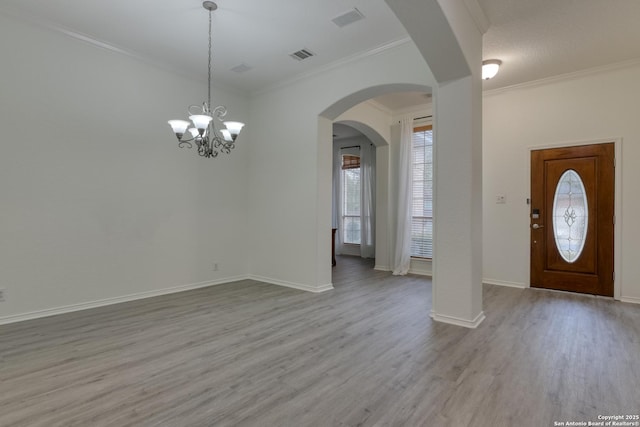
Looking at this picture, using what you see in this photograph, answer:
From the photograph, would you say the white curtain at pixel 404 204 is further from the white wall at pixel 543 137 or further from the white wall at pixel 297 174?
the white wall at pixel 297 174

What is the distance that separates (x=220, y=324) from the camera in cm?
344

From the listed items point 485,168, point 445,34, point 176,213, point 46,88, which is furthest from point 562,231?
point 46,88

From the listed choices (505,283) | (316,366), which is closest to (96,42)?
(316,366)

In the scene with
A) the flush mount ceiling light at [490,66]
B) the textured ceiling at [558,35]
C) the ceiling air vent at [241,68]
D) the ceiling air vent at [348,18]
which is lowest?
the flush mount ceiling light at [490,66]

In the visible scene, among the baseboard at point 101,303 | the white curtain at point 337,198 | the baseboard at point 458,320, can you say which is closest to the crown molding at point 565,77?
the baseboard at point 458,320

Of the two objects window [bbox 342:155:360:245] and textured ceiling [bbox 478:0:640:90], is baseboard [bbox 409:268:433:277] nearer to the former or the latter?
window [bbox 342:155:360:245]

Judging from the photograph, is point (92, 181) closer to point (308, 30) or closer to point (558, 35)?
point (308, 30)

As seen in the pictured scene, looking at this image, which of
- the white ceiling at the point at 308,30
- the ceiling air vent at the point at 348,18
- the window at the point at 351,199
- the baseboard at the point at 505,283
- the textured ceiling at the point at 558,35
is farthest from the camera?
the window at the point at 351,199

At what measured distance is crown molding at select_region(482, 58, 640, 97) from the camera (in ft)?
14.3

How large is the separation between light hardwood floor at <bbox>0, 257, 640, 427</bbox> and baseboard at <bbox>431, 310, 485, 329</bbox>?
0.10 metres

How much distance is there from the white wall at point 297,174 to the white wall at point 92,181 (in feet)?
2.51

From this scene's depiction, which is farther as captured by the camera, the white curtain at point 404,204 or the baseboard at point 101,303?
the white curtain at point 404,204

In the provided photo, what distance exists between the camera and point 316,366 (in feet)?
8.24

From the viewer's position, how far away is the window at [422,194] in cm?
627
